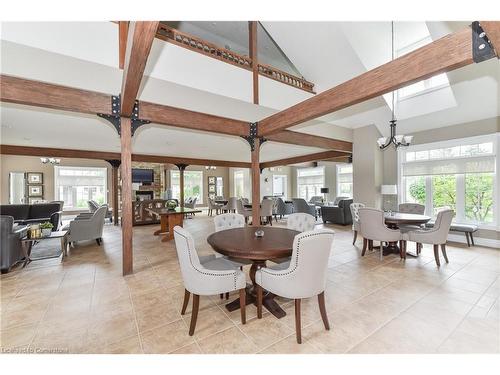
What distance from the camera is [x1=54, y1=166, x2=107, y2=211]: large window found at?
914cm

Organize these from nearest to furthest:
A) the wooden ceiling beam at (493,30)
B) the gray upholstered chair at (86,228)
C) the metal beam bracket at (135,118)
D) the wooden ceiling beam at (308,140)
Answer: the wooden ceiling beam at (493,30)
the metal beam bracket at (135,118)
the gray upholstered chair at (86,228)
the wooden ceiling beam at (308,140)

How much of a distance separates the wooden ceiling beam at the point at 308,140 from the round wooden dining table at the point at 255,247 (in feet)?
8.58

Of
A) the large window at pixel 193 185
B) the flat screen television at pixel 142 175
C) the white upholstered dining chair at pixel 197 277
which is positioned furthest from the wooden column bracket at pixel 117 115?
the large window at pixel 193 185

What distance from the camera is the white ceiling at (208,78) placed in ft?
9.25

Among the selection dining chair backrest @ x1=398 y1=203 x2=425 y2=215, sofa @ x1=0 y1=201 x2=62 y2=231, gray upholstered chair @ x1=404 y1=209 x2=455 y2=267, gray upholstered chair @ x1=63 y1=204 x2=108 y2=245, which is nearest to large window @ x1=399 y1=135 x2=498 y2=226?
dining chair backrest @ x1=398 y1=203 x2=425 y2=215

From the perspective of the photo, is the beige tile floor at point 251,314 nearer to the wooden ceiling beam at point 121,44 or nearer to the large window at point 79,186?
the wooden ceiling beam at point 121,44

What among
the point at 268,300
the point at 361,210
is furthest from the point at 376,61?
the point at 268,300

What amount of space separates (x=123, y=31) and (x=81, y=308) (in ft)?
12.0

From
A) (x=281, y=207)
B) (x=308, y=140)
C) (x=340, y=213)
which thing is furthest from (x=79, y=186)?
(x=340, y=213)

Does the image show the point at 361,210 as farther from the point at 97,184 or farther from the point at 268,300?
the point at 97,184

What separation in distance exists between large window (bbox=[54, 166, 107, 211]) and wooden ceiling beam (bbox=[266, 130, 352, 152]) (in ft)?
28.9

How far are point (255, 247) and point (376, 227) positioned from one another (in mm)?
2741

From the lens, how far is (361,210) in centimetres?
387

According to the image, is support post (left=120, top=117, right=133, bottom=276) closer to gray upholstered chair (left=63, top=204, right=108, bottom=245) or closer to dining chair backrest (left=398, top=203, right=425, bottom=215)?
gray upholstered chair (left=63, top=204, right=108, bottom=245)
